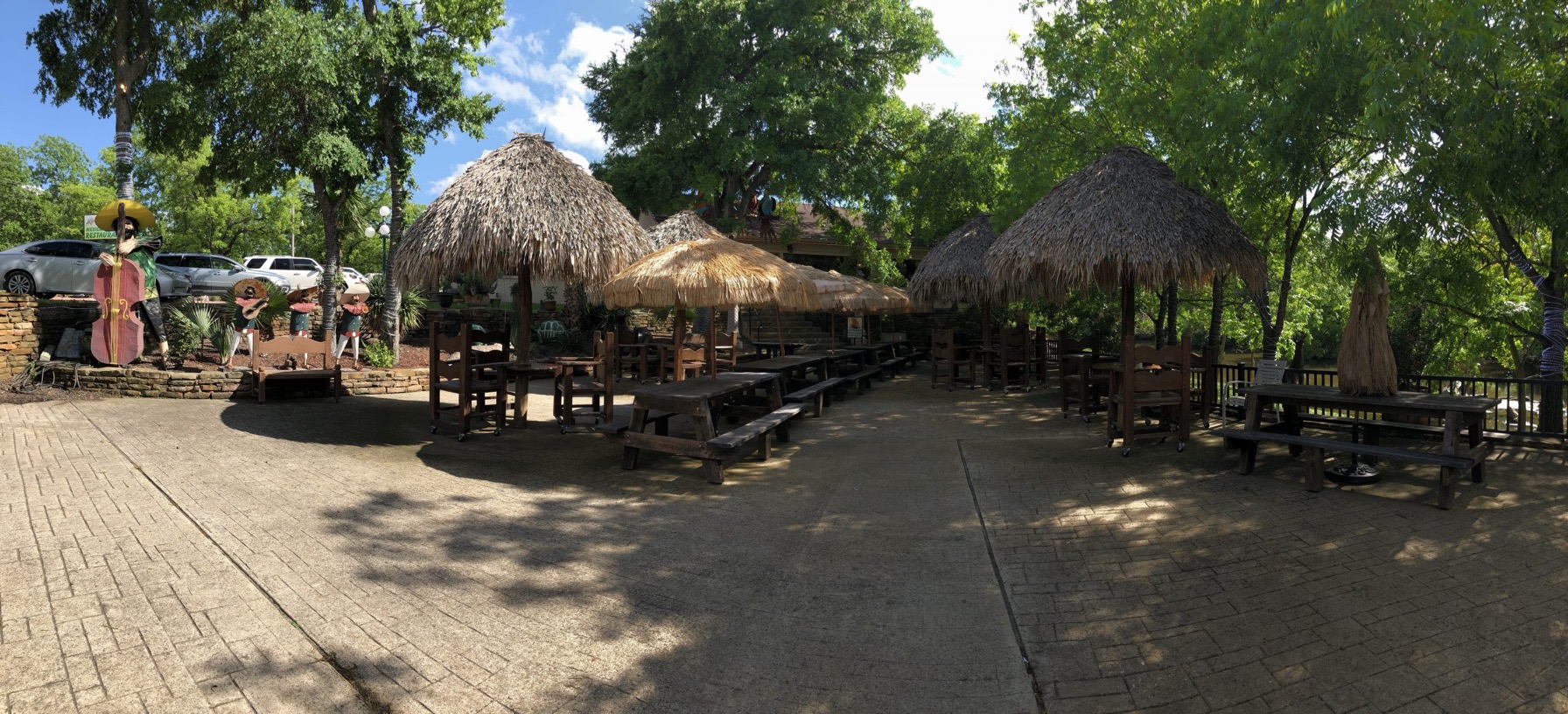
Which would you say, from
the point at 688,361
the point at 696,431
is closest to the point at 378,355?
the point at 688,361

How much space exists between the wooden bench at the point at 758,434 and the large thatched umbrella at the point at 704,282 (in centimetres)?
116

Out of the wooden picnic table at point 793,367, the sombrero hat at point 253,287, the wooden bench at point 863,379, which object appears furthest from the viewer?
the wooden bench at point 863,379

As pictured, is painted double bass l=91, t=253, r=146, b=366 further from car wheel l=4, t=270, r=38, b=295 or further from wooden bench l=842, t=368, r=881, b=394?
wooden bench l=842, t=368, r=881, b=394

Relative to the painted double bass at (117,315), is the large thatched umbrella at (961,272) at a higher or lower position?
higher

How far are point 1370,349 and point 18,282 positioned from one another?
23.3 m

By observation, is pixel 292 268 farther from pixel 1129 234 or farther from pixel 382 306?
pixel 1129 234

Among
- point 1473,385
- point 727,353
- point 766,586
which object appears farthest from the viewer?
point 727,353

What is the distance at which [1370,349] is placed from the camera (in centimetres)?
671

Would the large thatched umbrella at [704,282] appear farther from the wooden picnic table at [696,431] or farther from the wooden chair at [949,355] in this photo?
the wooden chair at [949,355]

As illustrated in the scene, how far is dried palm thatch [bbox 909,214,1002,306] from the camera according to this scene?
52.5ft

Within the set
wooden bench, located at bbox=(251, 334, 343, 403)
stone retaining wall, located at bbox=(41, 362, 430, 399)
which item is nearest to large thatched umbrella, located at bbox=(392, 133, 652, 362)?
wooden bench, located at bbox=(251, 334, 343, 403)

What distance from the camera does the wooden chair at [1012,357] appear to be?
1419 centimetres

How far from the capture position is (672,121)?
66.7 feet

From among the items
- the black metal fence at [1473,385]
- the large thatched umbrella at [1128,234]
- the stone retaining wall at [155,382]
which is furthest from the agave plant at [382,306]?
the black metal fence at [1473,385]
